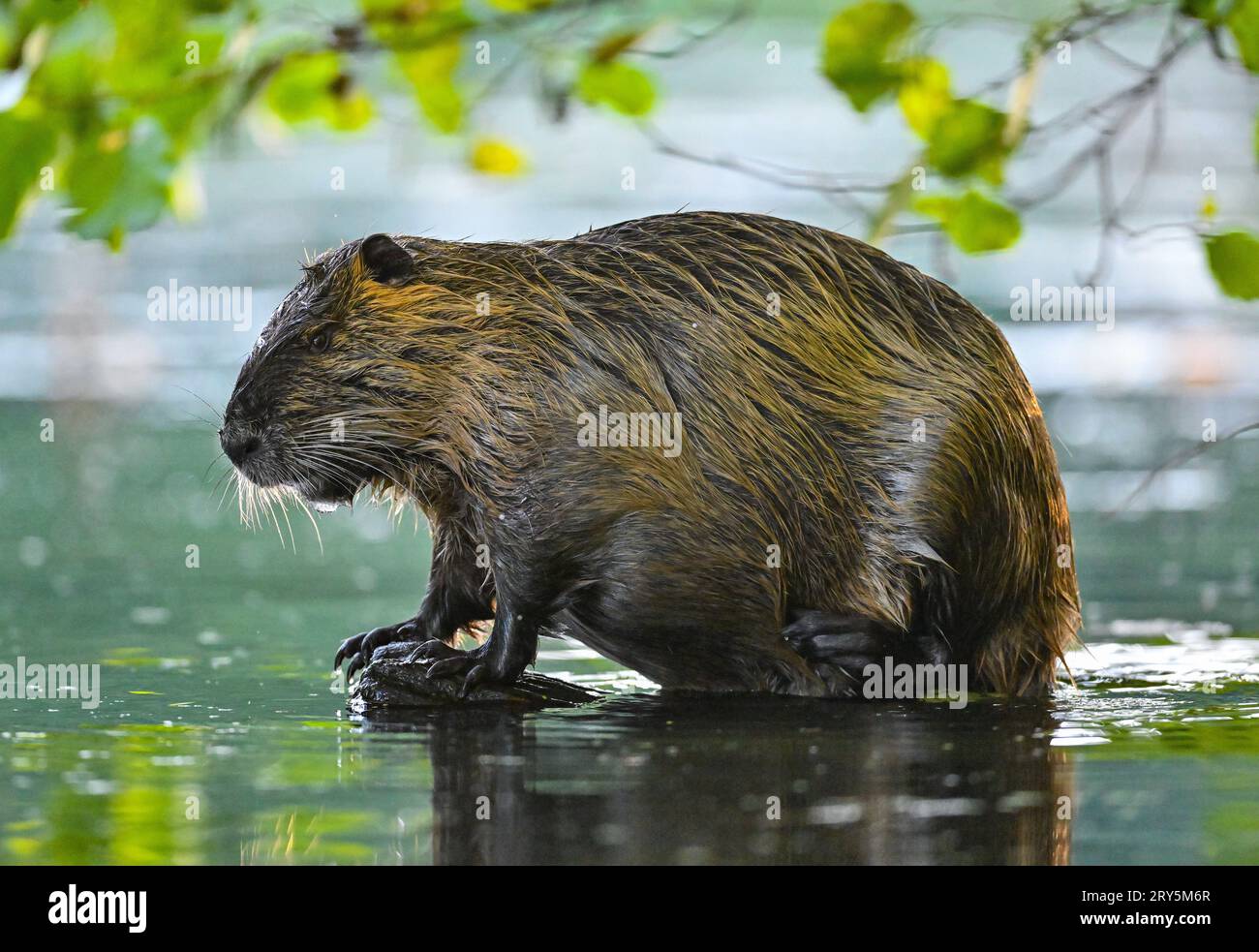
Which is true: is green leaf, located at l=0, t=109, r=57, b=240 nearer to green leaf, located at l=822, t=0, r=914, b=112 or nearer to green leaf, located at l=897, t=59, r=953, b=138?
green leaf, located at l=822, t=0, r=914, b=112

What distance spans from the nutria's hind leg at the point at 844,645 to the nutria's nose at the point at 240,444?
3.85 ft

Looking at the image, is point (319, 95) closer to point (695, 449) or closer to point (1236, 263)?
point (695, 449)

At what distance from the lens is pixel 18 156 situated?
3314 mm

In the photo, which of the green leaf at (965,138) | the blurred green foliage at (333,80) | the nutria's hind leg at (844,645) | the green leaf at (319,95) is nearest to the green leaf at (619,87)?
the blurred green foliage at (333,80)

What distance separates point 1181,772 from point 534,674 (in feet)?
4.86

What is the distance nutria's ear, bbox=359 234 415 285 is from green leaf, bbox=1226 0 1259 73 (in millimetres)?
1723

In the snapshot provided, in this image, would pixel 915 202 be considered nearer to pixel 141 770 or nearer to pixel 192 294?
pixel 141 770

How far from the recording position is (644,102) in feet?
14.2

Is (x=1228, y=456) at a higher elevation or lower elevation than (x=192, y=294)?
lower

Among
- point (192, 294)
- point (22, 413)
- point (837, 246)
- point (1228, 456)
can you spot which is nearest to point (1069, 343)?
point (1228, 456)

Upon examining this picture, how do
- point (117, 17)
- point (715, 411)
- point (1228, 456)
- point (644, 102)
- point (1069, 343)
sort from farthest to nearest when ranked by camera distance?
1. point (1069, 343)
2. point (1228, 456)
3. point (644, 102)
4. point (715, 411)
5. point (117, 17)

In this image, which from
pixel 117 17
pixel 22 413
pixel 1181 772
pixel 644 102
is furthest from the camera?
pixel 22 413

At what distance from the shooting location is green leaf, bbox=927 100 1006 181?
3867 mm

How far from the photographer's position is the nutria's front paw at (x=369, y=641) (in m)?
4.29
